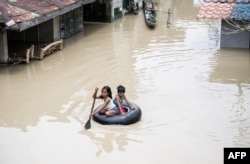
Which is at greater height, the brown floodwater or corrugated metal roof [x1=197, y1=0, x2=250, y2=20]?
corrugated metal roof [x1=197, y1=0, x2=250, y2=20]

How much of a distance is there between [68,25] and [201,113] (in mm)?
12819

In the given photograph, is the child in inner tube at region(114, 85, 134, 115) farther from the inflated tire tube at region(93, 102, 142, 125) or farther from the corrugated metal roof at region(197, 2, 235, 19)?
the corrugated metal roof at region(197, 2, 235, 19)

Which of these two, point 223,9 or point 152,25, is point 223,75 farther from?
point 152,25

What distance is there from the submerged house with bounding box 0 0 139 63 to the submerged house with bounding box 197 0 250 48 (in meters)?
6.40

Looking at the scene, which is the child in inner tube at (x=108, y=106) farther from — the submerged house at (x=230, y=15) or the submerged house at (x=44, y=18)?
the submerged house at (x=230, y=15)

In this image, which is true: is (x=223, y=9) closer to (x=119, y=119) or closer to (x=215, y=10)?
(x=215, y=10)

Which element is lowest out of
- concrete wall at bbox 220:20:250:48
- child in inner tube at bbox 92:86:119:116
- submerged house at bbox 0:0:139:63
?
child in inner tube at bbox 92:86:119:116

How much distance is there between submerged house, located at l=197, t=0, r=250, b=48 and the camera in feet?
64.5

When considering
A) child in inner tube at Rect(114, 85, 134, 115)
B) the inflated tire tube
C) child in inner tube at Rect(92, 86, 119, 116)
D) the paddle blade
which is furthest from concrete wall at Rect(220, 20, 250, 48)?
the paddle blade

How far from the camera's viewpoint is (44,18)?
61.7 ft

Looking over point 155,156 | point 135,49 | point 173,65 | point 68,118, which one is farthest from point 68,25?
point 155,156

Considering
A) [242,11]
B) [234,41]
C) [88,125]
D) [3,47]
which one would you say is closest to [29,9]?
[3,47]

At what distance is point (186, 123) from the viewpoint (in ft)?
42.2

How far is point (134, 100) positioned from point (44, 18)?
20.6 feet
